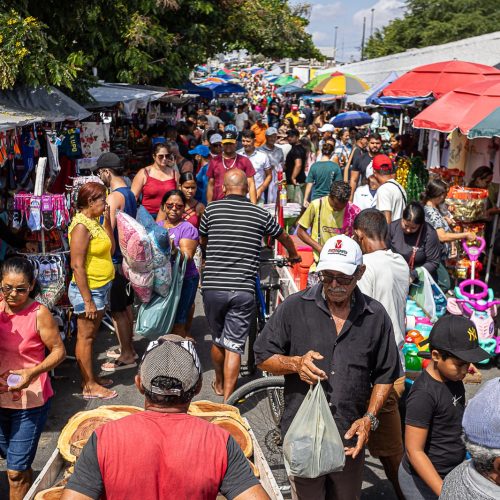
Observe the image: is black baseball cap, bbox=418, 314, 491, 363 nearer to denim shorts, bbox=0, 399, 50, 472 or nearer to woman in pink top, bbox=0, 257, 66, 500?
woman in pink top, bbox=0, 257, 66, 500

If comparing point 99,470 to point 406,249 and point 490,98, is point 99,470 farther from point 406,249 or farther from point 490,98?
point 490,98

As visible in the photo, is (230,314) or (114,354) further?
(114,354)

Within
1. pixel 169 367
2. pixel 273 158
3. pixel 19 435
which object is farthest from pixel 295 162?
pixel 169 367

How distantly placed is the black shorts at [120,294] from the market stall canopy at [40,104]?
2186 mm

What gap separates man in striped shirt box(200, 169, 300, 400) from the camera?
555 cm

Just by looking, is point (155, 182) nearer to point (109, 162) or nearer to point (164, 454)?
point (109, 162)

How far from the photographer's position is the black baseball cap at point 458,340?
3326 millimetres

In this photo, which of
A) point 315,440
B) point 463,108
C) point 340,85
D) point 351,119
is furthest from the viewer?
point 340,85

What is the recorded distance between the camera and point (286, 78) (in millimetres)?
33719

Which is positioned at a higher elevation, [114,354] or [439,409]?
[439,409]

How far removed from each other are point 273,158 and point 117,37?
440 cm

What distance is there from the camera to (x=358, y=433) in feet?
11.6

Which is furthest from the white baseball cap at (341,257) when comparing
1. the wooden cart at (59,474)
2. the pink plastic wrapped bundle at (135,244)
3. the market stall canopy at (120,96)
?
the market stall canopy at (120,96)

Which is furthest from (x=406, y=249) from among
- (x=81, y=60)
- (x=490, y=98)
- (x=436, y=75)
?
(x=436, y=75)
